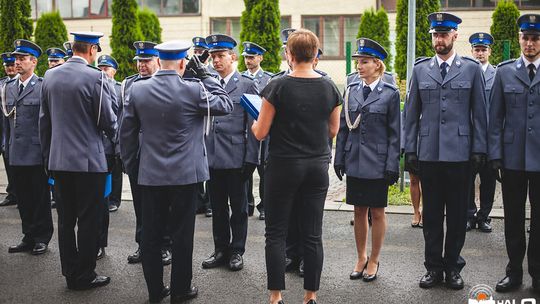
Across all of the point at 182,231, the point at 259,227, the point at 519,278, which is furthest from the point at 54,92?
the point at 519,278

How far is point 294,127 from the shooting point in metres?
4.71

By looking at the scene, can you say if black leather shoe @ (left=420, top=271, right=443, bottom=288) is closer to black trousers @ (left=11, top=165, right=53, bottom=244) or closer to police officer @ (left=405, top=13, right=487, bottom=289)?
police officer @ (left=405, top=13, right=487, bottom=289)

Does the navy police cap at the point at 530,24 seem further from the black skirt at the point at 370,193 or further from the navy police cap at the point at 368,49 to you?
the black skirt at the point at 370,193

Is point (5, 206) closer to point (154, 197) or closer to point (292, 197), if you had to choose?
point (154, 197)

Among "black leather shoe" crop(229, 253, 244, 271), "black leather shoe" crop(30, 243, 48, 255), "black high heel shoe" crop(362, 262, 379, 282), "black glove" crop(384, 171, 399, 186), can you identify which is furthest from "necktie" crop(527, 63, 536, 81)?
"black leather shoe" crop(30, 243, 48, 255)

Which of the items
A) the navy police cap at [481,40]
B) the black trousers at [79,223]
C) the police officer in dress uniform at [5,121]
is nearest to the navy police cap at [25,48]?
the police officer in dress uniform at [5,121]

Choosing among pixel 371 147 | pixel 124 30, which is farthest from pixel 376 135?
pixel 124 30

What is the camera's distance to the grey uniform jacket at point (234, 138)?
6246mm

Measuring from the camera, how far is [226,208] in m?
6.36

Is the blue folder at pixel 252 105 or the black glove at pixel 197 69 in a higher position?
the black glove at pixel 197 69

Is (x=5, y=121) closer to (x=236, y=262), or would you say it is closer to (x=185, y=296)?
(x=236, y=262)

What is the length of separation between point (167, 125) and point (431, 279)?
2.65 m

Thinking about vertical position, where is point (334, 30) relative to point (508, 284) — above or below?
above

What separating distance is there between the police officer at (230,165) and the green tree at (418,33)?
32.0ft
